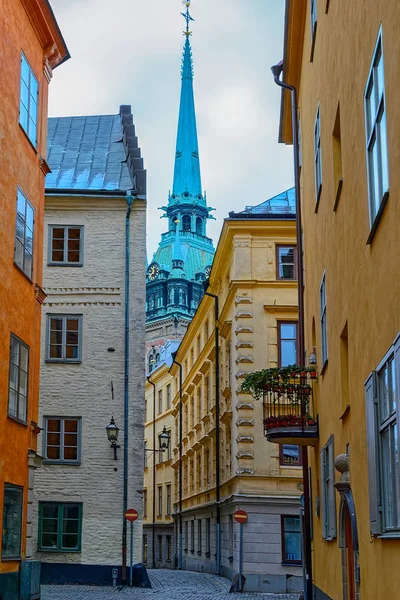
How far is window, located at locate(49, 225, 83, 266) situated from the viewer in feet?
97.3

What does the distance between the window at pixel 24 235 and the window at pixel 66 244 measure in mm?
10400

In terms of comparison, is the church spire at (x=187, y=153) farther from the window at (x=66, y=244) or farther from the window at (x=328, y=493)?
the window at (x=328, y=493)

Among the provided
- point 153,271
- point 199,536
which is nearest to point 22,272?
point 199,536

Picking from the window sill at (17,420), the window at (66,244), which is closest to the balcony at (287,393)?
the window sill at (17,420)

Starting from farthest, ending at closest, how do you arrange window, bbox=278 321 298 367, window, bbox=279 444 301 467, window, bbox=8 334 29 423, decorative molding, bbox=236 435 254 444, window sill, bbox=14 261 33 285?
window, bbox=278 321 298 367
decorative molding, bbox=236 435 254 444
window, bbox=279 444 301 467
window sill, bbox=14 261 33 285
window, bbox=8 334 29 423

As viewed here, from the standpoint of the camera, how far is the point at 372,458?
8312 millimetres

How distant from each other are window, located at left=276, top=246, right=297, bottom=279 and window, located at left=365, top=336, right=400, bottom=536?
2165cm

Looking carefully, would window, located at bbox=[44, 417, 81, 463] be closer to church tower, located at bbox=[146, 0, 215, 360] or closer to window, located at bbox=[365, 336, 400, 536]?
window, located at bbox=[365, 336, 400, 536]

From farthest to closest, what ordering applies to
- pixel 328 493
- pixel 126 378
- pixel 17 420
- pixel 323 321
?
pixel 126 378 < pixel 17 420 < pixel 323 321 < pixel 328 493

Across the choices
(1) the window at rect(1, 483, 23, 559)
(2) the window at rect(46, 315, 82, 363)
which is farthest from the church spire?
(1) the window at rect(1, 483, 23, 559)

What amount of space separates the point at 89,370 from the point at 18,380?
10.9 metres

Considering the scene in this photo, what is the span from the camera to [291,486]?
94.1 feet

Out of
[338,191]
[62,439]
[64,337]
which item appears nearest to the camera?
[338,191]

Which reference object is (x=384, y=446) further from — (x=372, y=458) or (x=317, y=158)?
(x=317, y=158)
